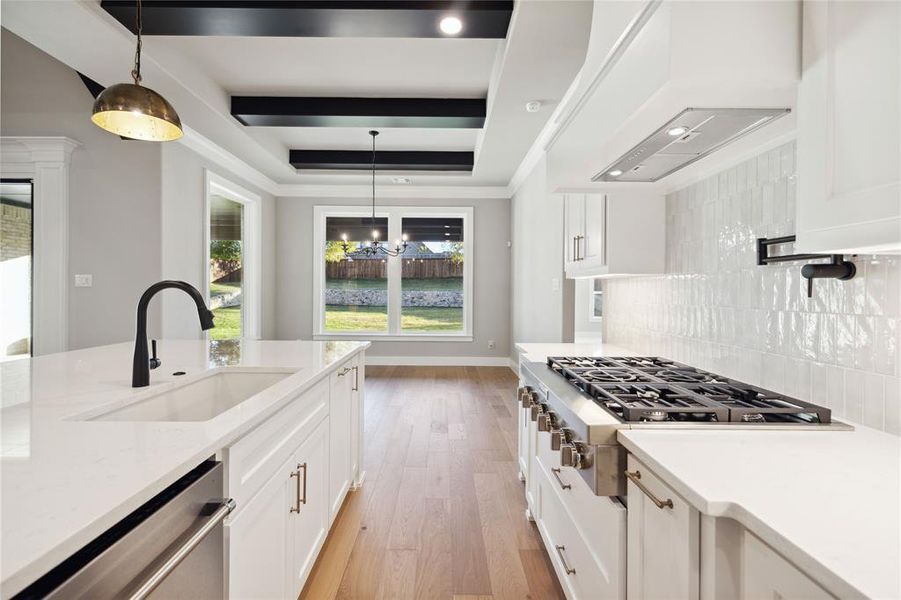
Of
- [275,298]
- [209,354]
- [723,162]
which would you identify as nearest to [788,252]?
[723,162]

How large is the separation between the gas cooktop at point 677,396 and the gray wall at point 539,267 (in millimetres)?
2068

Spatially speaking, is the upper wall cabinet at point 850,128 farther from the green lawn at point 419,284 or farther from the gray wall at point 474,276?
the green lawn at point 419,284

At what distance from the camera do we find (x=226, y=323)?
5.72 metres

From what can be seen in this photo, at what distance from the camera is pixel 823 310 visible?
1315mm

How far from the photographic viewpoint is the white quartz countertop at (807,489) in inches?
23.2

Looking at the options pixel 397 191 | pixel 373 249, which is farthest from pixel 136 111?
pixel 397 191

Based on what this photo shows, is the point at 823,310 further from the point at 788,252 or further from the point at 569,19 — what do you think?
the point at 569,19

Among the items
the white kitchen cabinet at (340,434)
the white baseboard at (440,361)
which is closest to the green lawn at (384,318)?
the white baseboard at (440,361)

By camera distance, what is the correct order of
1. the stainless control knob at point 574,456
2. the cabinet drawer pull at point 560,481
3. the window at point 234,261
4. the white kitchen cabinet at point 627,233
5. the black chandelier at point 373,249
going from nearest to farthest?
the stainless control knob at point 574,456 < the cabinet drawer pull at point 560,481 < the white kitchen cabinet at point 627,233 < the window at point 234,261 < the black chandelier at point 373,249

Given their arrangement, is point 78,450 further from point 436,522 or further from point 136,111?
point 436,522

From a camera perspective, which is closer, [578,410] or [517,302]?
[578,410]

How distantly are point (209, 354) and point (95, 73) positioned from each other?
2.50 metres

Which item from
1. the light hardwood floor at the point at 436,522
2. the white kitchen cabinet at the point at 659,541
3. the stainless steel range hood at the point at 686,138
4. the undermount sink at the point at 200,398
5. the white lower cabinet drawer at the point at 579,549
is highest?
the stainless steel range hood at the point at 686,138

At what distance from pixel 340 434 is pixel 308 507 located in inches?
21.6
